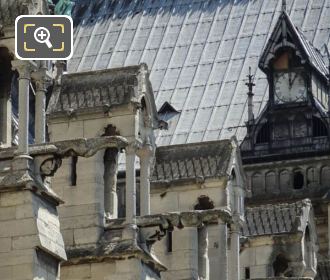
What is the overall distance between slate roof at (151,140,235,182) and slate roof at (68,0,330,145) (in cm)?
3167

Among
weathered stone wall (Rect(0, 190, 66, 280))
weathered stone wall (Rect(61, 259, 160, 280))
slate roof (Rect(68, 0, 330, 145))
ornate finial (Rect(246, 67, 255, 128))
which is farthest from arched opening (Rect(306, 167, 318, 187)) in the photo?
weathered stone wall (Rect(0, 190, 66, 280))

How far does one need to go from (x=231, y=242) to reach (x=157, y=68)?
127 ft

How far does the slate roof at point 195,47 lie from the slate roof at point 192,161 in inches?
1247

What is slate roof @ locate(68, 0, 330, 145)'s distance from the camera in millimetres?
90562

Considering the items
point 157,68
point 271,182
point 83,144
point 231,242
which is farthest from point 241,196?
point 157,68

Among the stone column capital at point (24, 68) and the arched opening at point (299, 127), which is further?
the arched opening at point (299, 127)

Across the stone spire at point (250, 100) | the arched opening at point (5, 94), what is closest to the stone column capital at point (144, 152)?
the arched opening at point (5, 94)

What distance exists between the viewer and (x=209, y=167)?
2201 inches

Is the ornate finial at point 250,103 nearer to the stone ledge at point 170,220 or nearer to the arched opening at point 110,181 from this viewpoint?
the stone ledge at point 170,220

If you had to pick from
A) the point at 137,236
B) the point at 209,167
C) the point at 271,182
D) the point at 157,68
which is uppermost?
the point at 157,68

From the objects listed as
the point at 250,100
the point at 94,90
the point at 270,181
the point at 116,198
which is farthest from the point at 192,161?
the point at 250,100

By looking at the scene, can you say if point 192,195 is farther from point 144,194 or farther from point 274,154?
Answer: point 274,154

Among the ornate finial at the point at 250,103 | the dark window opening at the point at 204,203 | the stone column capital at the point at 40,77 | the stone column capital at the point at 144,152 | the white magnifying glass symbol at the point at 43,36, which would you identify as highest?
the ornate finial at the point at 250,103

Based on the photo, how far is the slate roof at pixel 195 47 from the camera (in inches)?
3565
